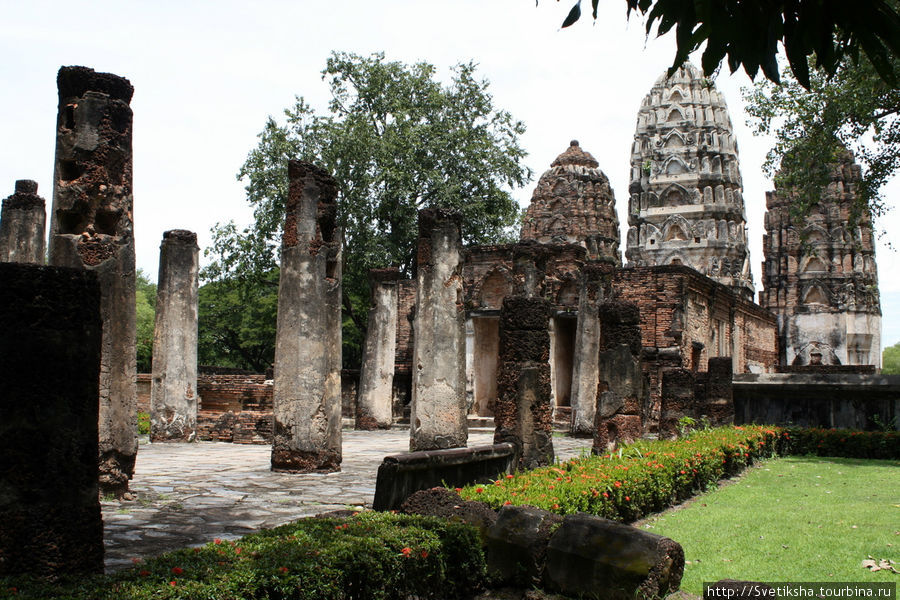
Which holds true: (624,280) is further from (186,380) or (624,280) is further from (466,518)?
(466,518)

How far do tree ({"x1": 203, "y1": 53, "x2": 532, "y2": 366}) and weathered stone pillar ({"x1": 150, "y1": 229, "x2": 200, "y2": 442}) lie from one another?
12171mm

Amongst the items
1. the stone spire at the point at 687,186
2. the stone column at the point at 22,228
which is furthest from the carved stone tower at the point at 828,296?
the stone column at the point at 22,228

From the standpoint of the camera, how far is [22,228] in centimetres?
1273

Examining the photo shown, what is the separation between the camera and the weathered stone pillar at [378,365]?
19297 mm

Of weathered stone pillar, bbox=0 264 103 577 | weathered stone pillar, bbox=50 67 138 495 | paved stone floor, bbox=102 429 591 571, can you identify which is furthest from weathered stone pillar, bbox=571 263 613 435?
weathered stone pillar, bbox=0 264 103 577

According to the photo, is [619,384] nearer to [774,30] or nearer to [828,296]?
[774,30]

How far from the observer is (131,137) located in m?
A: 7.67

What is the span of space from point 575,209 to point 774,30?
27308 mm

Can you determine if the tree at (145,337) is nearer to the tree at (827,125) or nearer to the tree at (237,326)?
the tree at (237,326)

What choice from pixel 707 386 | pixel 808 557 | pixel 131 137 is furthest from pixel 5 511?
pixel 707 386

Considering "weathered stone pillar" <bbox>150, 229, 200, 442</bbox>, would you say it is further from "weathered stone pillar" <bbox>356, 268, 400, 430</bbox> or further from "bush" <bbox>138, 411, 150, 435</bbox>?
"weathered stone pillar" <bbox>356, 268, 400, 430</bbox>

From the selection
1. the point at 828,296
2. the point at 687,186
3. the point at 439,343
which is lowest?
the point at 439,343

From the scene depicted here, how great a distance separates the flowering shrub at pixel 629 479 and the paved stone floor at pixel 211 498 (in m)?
1.42

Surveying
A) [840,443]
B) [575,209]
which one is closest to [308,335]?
[840,443]
